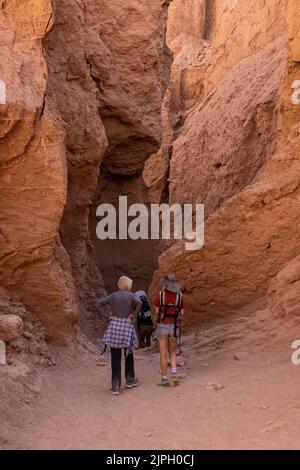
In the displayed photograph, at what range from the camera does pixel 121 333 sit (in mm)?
6805

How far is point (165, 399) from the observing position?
249 inches

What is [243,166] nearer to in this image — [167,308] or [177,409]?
[167,308]

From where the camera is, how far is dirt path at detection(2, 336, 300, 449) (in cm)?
489

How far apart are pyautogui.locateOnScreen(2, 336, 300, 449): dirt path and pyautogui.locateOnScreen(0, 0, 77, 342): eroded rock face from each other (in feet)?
4.64

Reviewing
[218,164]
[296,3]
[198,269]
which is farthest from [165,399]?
[218,164]

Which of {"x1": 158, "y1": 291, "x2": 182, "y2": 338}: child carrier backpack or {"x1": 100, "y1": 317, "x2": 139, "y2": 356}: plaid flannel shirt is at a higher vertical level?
{"x1": 158, "y1": 291, "x2": 182, "y2": 338}: child carrier backpack

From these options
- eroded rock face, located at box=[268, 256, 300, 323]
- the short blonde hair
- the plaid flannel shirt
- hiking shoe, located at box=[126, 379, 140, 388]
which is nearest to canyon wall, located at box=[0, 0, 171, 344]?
the plaid flannel shirt

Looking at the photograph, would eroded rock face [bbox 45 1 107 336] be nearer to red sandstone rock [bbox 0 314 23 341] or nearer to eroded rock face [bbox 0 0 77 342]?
eroded rock face [bbox 0 0 77 342]

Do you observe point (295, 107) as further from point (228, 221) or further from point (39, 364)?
point (39, 364)

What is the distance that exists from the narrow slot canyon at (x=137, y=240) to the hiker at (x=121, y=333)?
0.26 metres

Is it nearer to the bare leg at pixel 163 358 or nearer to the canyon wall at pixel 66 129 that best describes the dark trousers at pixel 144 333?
the canyon wall at pixel 66 129

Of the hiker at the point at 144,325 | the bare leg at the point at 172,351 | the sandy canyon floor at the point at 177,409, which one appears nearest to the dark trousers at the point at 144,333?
the hiker at the point at 144,325

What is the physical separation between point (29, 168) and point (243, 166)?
286 inches

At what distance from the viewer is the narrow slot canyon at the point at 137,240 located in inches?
226
